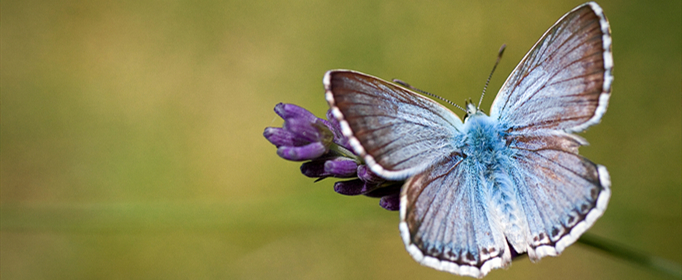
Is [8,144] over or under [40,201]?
over

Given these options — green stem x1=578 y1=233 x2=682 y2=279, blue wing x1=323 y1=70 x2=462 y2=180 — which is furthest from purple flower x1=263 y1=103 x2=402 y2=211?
green stem x1=578 y1=233 x2=682 y2=279

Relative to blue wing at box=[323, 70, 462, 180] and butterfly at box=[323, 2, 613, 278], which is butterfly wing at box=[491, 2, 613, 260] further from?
blue wing at box=[323, 70, 462, 180]

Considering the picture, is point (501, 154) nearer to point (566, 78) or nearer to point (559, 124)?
point (559, 124)

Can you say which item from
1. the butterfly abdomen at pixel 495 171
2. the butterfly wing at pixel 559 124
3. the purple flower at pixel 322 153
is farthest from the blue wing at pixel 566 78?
the purple flower at pixel 322 153

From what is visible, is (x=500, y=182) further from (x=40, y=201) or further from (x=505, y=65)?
(x=40, y=201)

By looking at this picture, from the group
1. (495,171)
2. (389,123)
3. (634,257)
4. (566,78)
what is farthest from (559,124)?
(634,257)

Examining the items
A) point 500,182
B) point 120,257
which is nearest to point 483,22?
point 500,182
